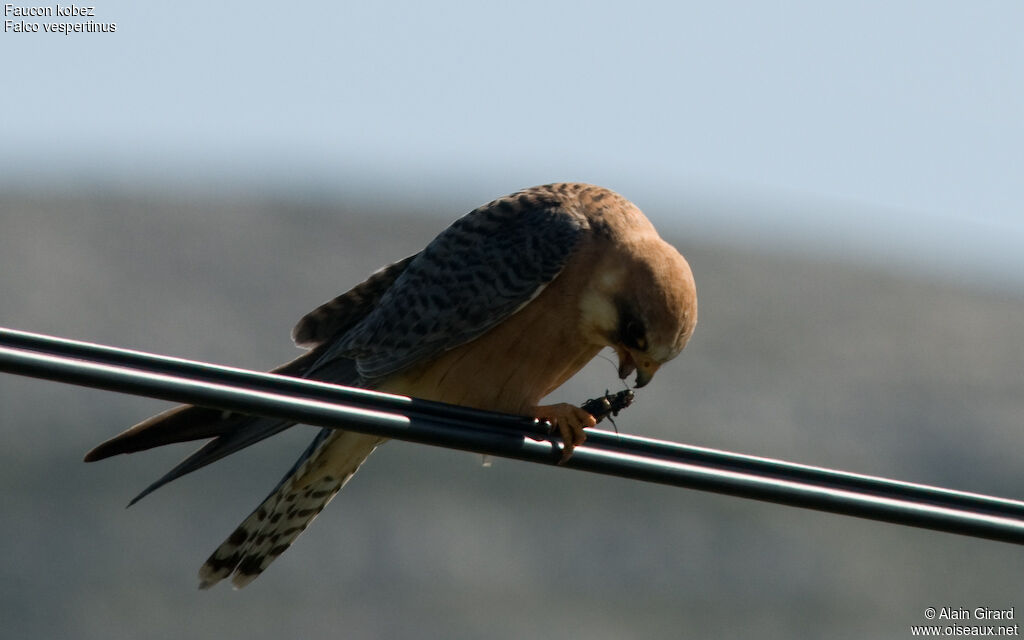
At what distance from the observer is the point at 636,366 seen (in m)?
5.45

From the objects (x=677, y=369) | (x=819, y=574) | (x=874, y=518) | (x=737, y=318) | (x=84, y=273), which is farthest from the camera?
(x=737, y=318)

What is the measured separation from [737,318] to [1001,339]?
647cm

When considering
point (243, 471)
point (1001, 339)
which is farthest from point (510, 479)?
point (1001, 339)

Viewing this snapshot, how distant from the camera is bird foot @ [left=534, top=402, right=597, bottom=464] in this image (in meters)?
4.84

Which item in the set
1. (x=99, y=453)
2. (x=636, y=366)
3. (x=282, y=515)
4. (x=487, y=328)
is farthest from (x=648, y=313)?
(x=282, y=515)

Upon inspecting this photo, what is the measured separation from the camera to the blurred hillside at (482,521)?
20.3 metres

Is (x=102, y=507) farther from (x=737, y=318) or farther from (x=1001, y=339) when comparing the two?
(x=1001, y=339)

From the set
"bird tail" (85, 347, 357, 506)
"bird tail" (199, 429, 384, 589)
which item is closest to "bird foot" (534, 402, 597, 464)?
"bird tail" (85, 347, 357, 506)

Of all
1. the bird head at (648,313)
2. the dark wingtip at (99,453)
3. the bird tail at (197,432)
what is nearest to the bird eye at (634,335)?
the bird head at (648,313)

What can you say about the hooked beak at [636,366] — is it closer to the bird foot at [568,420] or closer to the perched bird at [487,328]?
the perched bird at [487,328]

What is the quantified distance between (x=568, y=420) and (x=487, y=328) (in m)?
0.83

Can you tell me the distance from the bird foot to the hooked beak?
38 cm

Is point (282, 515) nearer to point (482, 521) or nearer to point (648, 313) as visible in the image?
point (648, 313)

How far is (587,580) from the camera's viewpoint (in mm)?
21438
